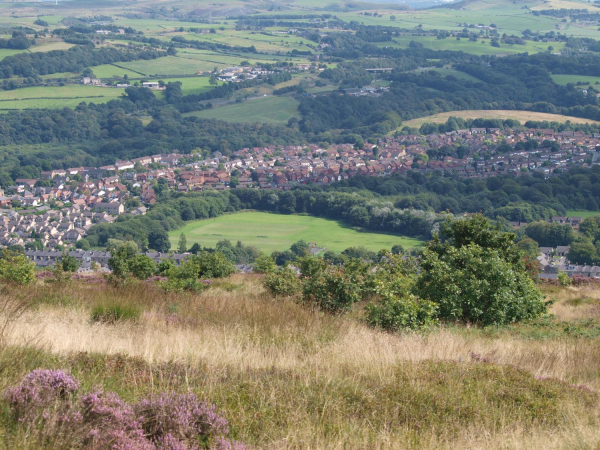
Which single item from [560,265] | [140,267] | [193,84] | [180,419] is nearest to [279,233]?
[560,265]

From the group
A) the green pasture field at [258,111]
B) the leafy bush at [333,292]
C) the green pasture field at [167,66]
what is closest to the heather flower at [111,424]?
the leafy bush at [333,292]

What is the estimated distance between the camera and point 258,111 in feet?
285

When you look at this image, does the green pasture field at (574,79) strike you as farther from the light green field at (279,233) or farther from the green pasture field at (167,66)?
the light green field at (279,233)

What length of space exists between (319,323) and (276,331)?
1.66ft

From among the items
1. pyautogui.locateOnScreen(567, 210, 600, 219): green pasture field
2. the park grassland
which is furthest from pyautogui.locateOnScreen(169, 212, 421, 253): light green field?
the park grassland

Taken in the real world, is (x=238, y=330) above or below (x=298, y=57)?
above

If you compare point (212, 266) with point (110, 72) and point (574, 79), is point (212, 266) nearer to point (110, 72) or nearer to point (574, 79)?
point (574, 79)

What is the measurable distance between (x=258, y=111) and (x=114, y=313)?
82.7 m

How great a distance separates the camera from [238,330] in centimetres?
510

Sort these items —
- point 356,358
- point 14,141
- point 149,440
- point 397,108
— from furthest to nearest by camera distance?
point 397,108 → point 14,141 → point 356,358 → point 149,440

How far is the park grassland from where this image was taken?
3334 mm

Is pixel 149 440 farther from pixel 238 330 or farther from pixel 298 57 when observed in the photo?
pixel 298 57

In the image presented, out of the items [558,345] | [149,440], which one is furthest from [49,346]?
[558,345]

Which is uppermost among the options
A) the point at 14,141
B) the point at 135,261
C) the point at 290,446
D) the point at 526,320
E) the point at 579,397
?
the point at 290,446
